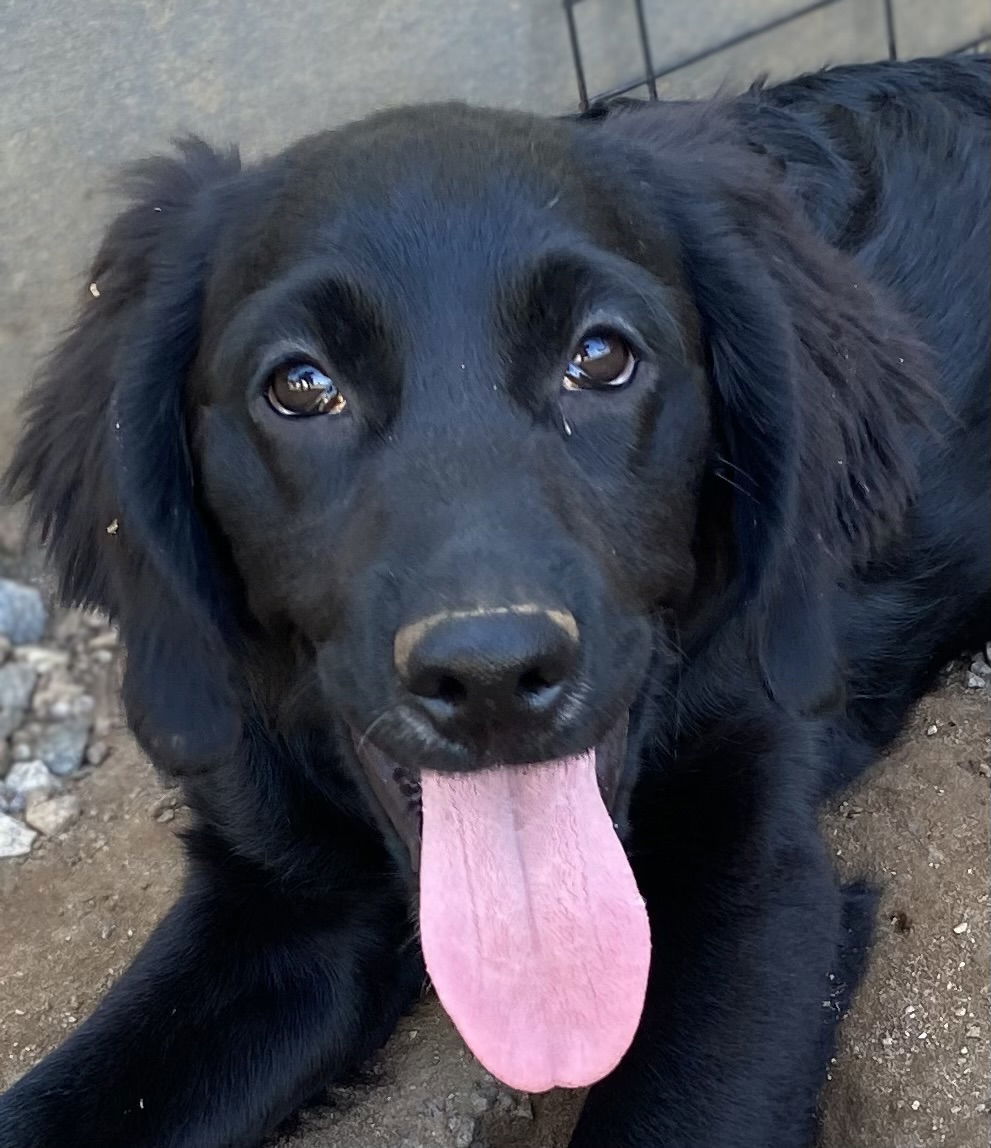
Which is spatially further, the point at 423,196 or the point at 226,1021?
the point at 226,1021

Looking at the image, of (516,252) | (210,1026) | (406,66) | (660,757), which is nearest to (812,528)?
(660,757)

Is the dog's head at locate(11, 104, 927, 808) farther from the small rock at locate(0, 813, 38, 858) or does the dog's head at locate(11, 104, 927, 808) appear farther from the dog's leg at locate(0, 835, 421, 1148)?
the small rock at locate(0, 813, 38, 858)

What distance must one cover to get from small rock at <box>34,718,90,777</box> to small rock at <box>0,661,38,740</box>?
3.1 inches

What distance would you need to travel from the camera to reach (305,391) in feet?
6.48

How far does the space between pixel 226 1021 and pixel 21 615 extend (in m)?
1.59

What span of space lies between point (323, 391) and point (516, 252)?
1.04ft

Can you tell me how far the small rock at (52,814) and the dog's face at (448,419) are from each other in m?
1.29

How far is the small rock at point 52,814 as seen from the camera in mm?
3152

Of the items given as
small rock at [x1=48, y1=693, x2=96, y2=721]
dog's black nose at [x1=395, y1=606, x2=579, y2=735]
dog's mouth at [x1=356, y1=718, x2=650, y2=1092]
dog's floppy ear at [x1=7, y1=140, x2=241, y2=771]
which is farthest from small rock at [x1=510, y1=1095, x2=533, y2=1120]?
small rock at [x1=48, y1=693, x2=96, y2=721]

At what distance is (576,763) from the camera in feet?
6.48

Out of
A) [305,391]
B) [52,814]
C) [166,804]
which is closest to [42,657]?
[52,814]

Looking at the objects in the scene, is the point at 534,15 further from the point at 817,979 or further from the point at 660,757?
the point at 817,979

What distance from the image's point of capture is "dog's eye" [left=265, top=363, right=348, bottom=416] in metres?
1.97

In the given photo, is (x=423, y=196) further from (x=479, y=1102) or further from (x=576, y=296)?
(x=479, y=1102)
